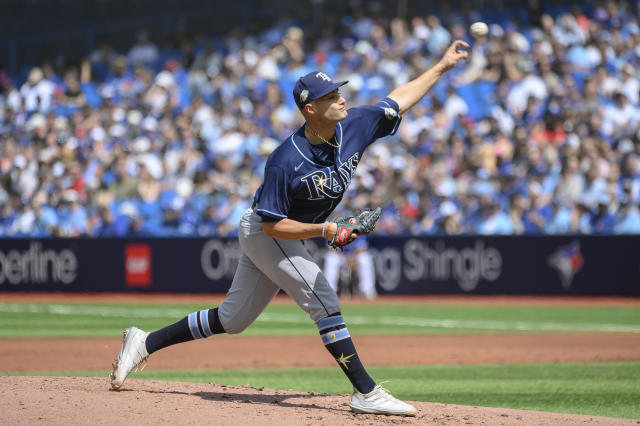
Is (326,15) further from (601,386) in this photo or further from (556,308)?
(601,386)

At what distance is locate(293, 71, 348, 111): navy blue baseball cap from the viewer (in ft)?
18.1

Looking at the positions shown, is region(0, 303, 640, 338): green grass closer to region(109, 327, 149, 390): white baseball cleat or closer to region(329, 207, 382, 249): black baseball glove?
region(109, 327, 149, 390): white baseball cleat

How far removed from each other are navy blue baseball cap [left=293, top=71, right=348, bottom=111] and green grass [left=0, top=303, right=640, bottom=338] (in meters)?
6.78

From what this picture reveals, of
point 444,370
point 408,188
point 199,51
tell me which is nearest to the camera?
point 444,370

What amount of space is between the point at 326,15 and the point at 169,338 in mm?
16999

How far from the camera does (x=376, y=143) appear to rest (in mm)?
18328

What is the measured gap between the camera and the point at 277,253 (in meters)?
5.66

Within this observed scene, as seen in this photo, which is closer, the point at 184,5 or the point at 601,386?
the point at 601,386

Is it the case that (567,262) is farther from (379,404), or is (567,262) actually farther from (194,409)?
(194,409)

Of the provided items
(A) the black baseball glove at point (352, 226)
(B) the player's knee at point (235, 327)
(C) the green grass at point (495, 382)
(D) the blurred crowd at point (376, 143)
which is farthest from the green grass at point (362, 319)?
(A) the black baseball glove at point (352, 226)

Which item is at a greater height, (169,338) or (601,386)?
(169,338)

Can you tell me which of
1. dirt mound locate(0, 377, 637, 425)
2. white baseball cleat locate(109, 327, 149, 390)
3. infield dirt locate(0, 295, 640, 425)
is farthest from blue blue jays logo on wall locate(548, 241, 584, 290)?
white baseball cleat locate(109, 327, 149, 390)

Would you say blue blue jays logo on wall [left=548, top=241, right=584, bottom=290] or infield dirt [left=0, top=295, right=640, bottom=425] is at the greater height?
blue blue jays logo on wall [left=548, top=241, right=584, bottom=290]

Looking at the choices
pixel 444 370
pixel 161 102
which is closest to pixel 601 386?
pixel 444 370
